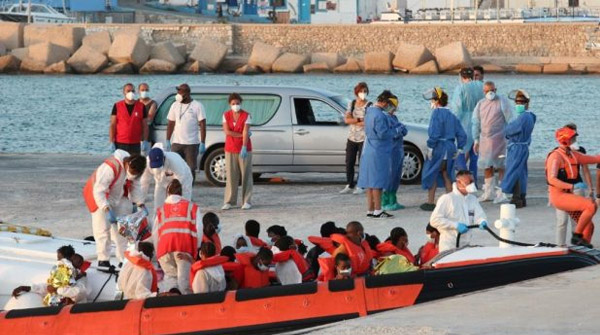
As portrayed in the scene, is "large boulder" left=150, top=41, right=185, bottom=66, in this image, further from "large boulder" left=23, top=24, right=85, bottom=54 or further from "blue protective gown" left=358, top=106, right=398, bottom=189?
"blue protective gown" left=358, top=106, right=398, bottom=189

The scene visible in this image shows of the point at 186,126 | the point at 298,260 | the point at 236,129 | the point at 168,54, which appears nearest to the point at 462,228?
the point at 298,260

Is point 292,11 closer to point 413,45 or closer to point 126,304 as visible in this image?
point 413,45

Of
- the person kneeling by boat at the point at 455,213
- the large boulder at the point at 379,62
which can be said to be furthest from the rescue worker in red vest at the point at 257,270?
the large boulder at the point at 379,62

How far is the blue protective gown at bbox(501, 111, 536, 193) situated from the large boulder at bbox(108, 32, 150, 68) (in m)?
68.5

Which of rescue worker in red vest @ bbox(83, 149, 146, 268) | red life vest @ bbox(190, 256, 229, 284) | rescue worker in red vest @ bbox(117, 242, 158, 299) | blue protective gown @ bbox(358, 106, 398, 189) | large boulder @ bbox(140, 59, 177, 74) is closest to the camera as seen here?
red life vest @ bbox(190, 256, 229, 284)

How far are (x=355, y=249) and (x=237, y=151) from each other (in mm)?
6838

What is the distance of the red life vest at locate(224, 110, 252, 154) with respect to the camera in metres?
20.5

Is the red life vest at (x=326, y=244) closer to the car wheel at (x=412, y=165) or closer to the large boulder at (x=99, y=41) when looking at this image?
the car wheel at (x=412, y=165)

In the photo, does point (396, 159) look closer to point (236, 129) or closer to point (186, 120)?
point (236, 129)

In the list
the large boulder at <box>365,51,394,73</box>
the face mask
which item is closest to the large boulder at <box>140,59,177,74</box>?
the large boulder at <box>365,51,394,73</box>

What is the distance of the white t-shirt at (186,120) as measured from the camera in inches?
837

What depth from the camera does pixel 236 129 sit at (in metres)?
20.5

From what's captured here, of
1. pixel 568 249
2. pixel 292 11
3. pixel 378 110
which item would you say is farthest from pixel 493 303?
pixel 292 11

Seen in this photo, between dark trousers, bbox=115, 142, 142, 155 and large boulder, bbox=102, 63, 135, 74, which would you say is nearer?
dark trousers, bbox=115, 142, 142, 155
